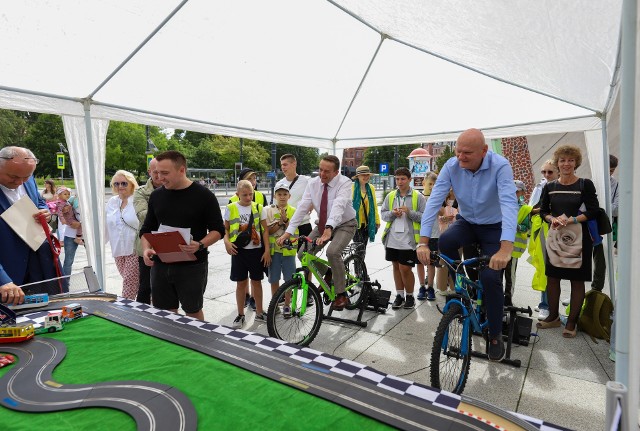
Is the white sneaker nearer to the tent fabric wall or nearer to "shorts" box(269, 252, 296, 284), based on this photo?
"shorts" box(269, 252, 296, 284)

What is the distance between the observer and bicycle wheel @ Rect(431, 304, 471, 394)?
2.73 metres

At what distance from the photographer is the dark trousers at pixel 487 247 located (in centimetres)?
281

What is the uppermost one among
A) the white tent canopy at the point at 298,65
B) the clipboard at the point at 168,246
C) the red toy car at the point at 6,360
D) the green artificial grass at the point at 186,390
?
→ the white tent canopy at the point at 298,65

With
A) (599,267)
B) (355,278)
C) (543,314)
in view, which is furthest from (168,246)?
(599,267)

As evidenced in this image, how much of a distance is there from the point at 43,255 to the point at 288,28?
11.1ft

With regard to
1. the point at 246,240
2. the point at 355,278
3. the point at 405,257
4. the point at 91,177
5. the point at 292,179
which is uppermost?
the point at 91,177

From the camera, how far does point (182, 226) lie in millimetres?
3008

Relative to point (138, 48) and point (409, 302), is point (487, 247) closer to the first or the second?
point (409, 302)

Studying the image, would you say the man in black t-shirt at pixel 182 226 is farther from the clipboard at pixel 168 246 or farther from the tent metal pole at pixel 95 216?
the tent metal pole at pixel 95 216

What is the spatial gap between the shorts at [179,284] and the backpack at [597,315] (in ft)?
13.3

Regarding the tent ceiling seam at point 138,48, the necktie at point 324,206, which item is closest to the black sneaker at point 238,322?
the necktie at point 324,206

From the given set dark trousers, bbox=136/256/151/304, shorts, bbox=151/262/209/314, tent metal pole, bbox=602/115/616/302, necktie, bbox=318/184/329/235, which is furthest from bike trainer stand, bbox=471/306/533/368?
dark trousers, bbox=136/256/151/304

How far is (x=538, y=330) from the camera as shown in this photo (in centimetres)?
430

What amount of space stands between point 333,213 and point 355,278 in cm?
119
